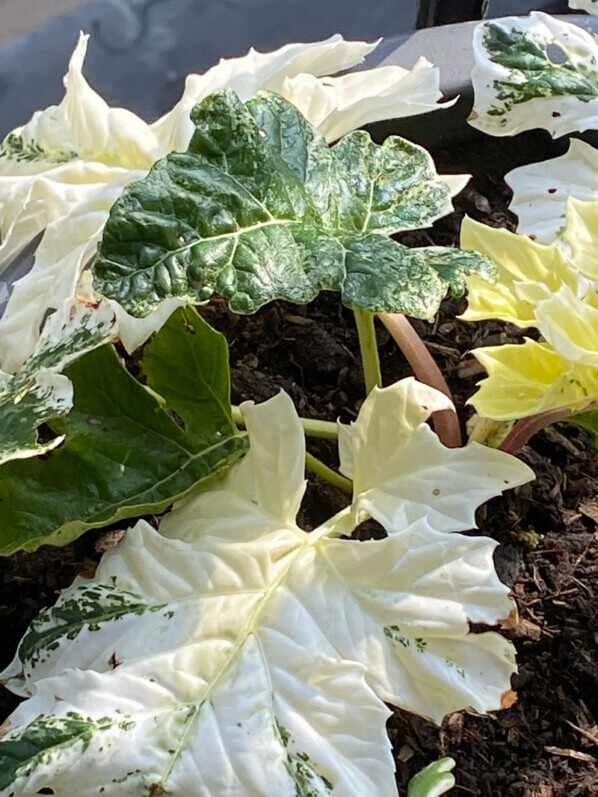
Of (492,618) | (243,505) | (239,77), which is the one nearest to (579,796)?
(492,618)

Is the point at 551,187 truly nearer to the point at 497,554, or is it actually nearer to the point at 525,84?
the point at 525,84

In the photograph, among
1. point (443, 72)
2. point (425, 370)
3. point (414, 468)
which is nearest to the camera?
point (414, 468)

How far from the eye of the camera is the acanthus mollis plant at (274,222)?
0.51 m

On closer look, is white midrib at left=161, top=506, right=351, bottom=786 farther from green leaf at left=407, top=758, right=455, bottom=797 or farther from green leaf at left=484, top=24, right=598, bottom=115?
green leaf at left=484, top=24, right=598, bottom=115

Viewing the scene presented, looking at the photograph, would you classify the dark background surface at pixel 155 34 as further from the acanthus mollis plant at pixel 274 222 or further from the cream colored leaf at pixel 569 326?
the cream colored leaf at pixel 569 326

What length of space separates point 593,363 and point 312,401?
1.21 feet

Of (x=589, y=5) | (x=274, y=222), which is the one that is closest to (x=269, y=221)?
(x=274, y=222)

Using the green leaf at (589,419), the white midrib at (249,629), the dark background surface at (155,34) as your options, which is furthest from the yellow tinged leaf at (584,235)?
the dark background surface at (155,34)

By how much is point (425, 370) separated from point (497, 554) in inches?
6.5

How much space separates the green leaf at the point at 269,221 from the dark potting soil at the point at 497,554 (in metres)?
0.23

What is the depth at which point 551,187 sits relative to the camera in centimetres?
76

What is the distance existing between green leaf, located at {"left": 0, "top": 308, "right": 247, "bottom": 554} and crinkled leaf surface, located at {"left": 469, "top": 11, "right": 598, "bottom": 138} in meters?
0.31

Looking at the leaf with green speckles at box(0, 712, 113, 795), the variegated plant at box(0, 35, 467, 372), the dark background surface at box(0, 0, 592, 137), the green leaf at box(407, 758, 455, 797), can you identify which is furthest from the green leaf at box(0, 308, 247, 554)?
the dark background surface at box(0, 0, 592, 137)

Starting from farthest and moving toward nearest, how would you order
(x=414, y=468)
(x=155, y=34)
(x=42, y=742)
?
(x=155, y=34), (x=414, y=468), (x=42, y=742)
